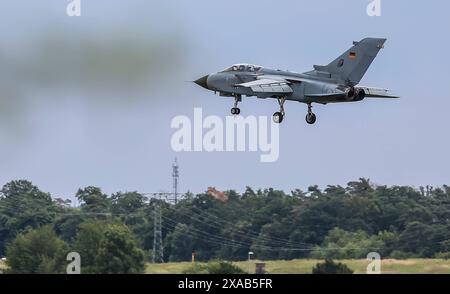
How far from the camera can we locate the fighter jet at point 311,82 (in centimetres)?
10569

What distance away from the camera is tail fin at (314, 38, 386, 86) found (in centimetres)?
10781

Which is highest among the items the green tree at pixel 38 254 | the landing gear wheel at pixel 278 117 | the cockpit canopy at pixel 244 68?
the cockpit canopy at pixel 244 68

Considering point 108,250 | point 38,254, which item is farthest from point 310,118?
point 38,254

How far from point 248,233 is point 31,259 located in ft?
85.1

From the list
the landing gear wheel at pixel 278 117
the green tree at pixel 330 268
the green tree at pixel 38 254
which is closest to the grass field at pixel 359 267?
the green tree at pixel 330 268

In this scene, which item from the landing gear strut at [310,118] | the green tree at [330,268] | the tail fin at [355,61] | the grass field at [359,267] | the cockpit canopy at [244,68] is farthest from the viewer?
the green tree at [330,268]

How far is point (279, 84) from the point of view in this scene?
356 ft

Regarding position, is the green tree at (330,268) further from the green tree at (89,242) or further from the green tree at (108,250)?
the green tree at (89,242)

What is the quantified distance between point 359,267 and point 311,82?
848 inches

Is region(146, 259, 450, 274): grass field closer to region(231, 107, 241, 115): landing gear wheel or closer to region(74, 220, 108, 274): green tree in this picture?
region(74, 220, 108, 274): green tree

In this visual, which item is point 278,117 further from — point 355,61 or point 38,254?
point 38,254

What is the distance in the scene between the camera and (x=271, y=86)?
108 meters

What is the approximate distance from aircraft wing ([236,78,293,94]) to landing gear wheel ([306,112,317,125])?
243 centimetres

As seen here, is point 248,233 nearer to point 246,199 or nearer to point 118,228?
point 246,199
